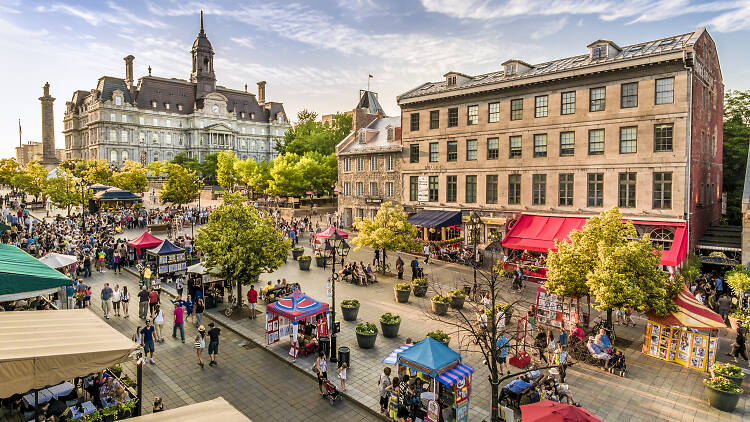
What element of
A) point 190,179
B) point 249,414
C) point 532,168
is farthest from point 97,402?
point 190,179

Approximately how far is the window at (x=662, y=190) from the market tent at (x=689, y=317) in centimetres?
1126

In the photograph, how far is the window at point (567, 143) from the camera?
95.7 feet

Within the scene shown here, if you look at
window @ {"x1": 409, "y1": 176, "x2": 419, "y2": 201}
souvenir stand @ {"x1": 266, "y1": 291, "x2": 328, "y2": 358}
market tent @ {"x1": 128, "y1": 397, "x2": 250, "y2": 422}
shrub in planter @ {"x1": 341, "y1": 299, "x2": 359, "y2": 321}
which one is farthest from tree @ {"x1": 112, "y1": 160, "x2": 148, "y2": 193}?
market tent @ {"x1": 128, "y1": 397, "x2": 250, "y2": 422}

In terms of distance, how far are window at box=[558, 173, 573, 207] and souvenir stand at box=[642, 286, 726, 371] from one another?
1355 cm

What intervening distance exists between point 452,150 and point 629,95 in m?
13.1

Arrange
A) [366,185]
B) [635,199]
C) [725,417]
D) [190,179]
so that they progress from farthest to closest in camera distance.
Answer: [190,179] → [366,185] → [635,199] → [725,417]

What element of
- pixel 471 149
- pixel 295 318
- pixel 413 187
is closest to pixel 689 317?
pixel 295 318

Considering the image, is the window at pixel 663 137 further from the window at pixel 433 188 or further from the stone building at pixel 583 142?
the window at pixel 433 188

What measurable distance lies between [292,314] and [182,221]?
118 feet

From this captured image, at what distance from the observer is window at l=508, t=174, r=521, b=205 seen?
31916mm

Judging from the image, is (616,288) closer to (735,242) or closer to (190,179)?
(735,242)

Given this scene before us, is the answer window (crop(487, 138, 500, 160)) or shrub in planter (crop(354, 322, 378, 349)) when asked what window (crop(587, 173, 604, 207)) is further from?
shrub in planter (crop(354, 322, 378, 349))

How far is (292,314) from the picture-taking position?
52.2 ft

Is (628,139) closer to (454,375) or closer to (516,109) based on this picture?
(516,109)
